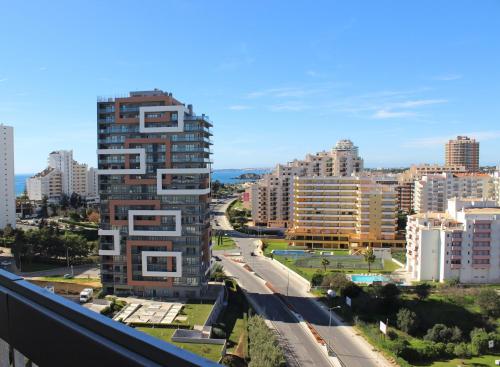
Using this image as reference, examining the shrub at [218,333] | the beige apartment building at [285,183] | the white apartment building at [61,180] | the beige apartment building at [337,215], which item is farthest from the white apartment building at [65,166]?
the shrub at [218,333]

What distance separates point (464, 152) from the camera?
62062mm

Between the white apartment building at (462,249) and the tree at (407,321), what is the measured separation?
22.7 feet

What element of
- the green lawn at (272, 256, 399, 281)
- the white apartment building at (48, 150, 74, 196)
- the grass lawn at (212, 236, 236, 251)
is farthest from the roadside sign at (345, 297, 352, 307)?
the white apartment building at (48, 150, 74, 196)

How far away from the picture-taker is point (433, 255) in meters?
21.6

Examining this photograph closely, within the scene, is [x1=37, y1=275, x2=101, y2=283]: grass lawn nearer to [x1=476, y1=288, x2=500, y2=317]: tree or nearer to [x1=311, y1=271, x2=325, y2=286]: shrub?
[x1=311, y1=271, x2=325, y2=286]: shrub

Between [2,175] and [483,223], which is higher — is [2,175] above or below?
above

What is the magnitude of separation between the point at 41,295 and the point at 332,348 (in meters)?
13.8

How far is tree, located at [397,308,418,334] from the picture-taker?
1498cm

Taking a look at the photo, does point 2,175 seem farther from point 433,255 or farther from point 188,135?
point 433,255

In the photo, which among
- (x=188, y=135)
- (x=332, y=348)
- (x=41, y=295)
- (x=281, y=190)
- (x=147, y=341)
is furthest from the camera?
(x=281, y=190)

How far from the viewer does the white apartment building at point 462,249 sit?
2108cm

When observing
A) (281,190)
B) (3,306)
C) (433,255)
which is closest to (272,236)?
(281,190)

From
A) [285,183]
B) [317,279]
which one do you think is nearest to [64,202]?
[285,183]

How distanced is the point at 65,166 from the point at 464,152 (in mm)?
51767
